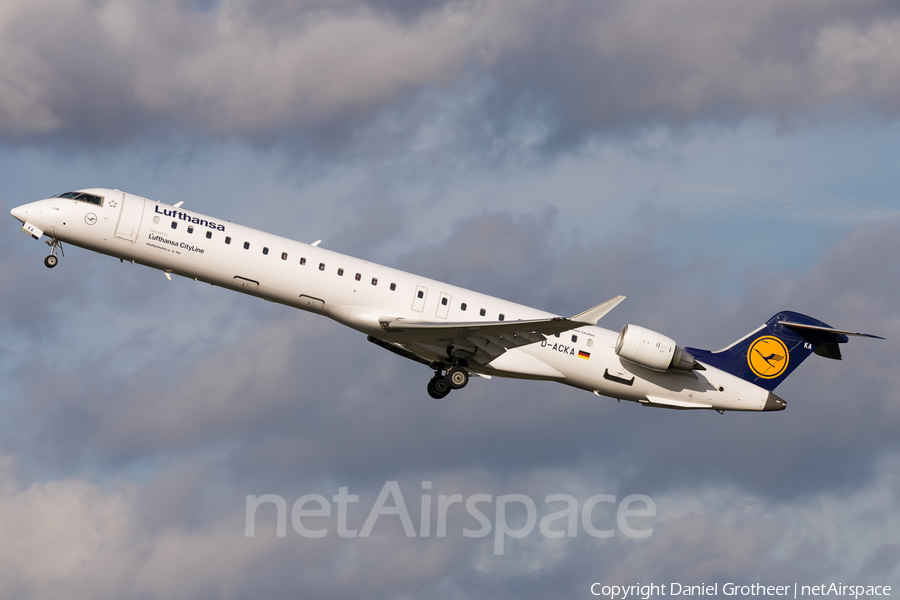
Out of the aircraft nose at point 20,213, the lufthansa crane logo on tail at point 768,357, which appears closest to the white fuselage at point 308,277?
the aircraft nose at point 20,213

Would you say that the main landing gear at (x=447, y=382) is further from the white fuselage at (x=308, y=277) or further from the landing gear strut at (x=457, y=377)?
the white fuselage at (x=308, y=277)

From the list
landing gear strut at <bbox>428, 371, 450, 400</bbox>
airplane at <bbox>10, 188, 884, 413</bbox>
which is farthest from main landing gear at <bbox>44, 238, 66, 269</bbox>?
landing gear strut at <bbox>428, 371, 450, 400</bbox>

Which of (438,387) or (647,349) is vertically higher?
(647,349)

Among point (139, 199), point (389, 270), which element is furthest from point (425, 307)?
point (139, 199)

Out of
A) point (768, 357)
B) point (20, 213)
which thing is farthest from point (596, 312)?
point (20, 213)

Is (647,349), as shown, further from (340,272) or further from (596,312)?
(340,272)

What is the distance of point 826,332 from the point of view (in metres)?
39.3

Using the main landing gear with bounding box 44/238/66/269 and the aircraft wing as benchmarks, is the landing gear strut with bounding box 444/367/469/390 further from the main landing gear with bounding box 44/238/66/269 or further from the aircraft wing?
the main landing gear with bounding box 44/238/66/269

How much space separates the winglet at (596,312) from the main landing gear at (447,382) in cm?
661

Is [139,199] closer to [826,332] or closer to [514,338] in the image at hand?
[514,338]

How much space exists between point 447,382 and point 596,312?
26.0 feet

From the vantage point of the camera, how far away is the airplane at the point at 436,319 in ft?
111

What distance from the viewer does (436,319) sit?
3575 cm

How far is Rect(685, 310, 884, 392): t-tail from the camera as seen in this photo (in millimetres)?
39656
